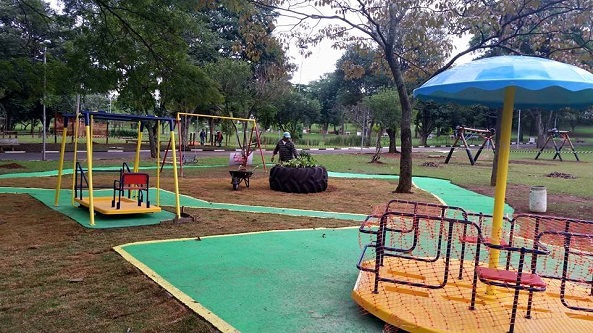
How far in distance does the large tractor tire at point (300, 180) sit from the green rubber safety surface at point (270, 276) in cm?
483

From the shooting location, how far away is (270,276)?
16.7 ft

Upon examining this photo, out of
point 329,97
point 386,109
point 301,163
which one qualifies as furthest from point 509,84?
point 329,97

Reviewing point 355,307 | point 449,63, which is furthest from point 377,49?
point 355,307

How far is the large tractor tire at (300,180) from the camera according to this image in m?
12.2

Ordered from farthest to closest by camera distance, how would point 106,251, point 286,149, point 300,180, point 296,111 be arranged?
point 296,111 → point 286,149 → point 300,180 → point 106,251

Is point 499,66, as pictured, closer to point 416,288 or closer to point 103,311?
point 416,288

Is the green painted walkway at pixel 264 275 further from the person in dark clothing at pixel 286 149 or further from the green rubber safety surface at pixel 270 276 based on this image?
the person in dark clothing at pixel 286 149

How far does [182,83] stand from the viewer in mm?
10828

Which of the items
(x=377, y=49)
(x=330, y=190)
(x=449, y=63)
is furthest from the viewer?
(x=377, y=49)

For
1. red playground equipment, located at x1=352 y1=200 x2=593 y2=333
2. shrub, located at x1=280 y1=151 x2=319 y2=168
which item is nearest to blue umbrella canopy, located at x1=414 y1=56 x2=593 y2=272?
red playground equipment, located at x1=352 y1=200 x2=593 y2=333

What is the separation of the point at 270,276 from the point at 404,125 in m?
8.44

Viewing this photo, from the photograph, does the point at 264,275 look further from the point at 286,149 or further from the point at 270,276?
the point at 286,149

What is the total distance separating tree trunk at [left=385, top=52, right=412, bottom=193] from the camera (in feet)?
40.4

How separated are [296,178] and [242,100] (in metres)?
15.2
